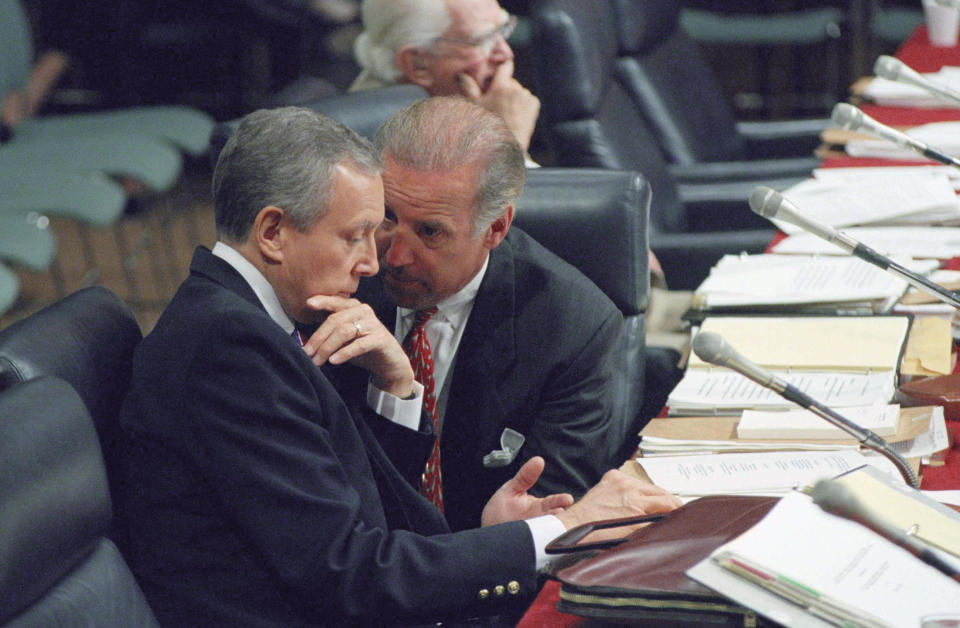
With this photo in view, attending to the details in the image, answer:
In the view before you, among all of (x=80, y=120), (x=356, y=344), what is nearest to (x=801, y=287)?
(x=356, y=344)

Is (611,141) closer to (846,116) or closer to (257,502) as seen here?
(846,116)

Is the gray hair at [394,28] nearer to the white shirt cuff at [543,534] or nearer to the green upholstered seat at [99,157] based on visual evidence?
the green upholstered seat at [99,157]

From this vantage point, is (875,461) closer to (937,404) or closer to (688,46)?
(937,404)

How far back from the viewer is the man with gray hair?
2.91 meters

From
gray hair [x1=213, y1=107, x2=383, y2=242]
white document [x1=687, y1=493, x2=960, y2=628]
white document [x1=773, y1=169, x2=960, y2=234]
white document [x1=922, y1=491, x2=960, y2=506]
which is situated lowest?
white document [x1=773, y1=169, x2=960, y2=234]

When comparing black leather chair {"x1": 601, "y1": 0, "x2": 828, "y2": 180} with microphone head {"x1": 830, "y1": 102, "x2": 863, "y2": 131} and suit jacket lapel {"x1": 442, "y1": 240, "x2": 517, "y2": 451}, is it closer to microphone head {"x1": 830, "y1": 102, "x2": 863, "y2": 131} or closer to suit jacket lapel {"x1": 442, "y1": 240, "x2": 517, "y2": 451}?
microphone head {"x1": 830, "y1": 102, "x2": 863, "y2": 131}

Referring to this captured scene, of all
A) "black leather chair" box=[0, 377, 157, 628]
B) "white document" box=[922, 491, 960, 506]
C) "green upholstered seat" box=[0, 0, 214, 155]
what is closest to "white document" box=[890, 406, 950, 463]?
"white document" box=[922, 491, 960, 506]

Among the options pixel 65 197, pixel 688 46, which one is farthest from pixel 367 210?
pixel 688 46

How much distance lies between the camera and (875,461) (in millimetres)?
1705

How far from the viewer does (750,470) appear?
170cm

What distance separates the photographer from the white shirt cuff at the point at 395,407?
1757 millimetres

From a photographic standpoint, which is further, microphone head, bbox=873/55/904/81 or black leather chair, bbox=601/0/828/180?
black leather chair, bbox=601/0/828/180

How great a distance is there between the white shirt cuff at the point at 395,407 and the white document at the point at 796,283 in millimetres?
726

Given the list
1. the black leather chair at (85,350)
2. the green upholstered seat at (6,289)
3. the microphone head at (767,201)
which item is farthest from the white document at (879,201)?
the green upholstered seat at (6,289)
